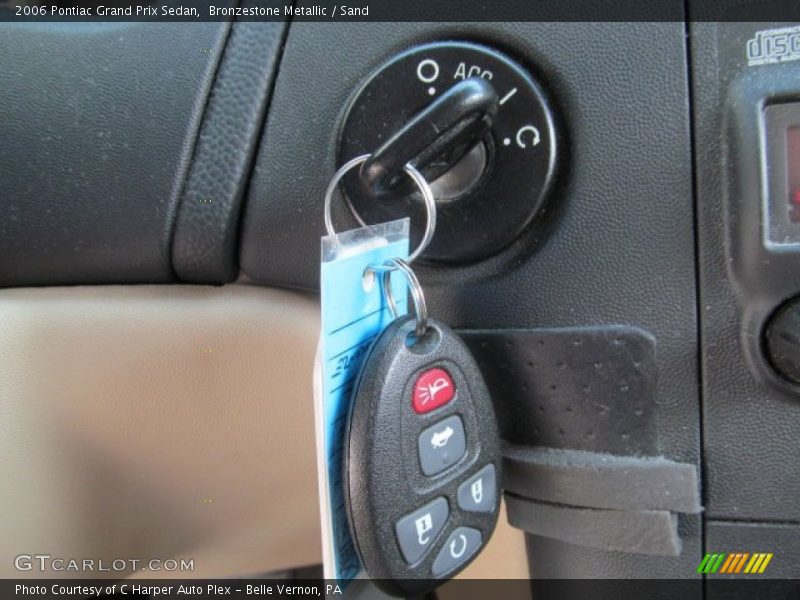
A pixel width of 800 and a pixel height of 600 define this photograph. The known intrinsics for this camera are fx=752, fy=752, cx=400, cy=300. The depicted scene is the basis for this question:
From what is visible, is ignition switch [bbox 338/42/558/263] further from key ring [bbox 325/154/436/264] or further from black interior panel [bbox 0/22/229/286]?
black interior panel [bbox 0/22/229/286]

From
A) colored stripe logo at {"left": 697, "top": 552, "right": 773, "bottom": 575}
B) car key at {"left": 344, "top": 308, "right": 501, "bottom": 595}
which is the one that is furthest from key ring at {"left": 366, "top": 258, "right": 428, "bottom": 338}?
colored stripe logo at {"left": 697, "top": 552, "right": 773, "bottom": 575}

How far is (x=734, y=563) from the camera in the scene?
1.55ft

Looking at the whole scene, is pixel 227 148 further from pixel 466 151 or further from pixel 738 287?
pixel 738 287

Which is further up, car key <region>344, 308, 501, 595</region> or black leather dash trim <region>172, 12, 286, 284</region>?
black leather dash trim <region>172, 12, 286, 284</region>

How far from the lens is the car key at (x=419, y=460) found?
413 millimetres

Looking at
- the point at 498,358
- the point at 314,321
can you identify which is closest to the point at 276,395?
the point at 314,321

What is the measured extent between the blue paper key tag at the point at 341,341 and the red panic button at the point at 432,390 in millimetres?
38

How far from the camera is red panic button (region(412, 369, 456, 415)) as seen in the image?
43 cm

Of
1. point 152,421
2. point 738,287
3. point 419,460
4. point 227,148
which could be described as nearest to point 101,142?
point 227,148

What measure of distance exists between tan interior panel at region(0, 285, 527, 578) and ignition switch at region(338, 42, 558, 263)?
0.14 metres

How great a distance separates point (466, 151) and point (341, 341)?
Answer: 142 millimetres

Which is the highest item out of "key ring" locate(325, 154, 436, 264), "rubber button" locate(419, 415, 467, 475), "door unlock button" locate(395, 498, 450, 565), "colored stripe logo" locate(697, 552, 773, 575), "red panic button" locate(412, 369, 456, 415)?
"key ring" locate(325, 154, 436, 264)

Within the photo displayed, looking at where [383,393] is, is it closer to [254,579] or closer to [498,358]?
[498,358]

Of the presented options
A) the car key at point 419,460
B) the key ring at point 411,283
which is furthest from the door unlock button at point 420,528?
the key ring at point 411,283
